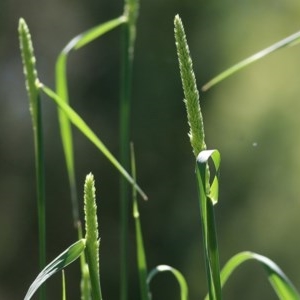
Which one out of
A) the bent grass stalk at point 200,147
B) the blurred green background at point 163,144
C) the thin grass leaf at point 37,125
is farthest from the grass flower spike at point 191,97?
the blurred green background at point 163,144

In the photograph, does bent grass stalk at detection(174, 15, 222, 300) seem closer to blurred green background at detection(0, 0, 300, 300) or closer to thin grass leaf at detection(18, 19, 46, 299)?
thin grass leaf at detection(18, 19, 46, 299)

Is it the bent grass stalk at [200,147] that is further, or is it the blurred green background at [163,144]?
the blurred green background at [163,144]

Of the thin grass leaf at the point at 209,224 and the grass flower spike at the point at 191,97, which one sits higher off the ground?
the grass flower spike at the point at 191,97

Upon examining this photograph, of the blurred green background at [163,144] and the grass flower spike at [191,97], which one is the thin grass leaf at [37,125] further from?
the blurred green background at [163,144]

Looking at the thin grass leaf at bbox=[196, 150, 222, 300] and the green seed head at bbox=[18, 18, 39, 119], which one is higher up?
the green seed head at bbox=[18, 18, 39, 119]

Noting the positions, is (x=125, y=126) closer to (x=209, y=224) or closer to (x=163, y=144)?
(x=209, y=224)

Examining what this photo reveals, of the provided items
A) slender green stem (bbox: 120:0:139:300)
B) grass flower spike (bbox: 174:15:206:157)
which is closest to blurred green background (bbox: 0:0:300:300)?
slender green stem (bbox: 120:0:139:300)
